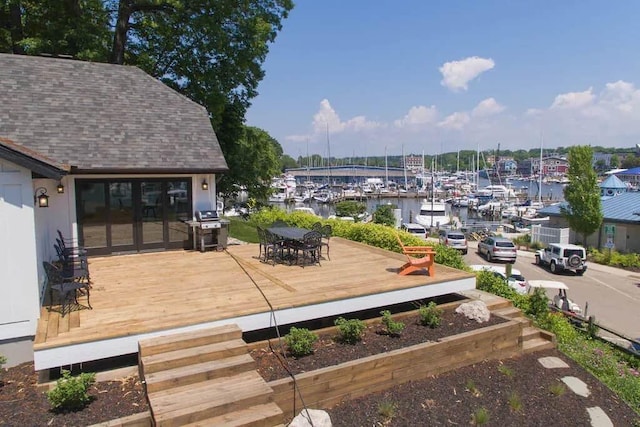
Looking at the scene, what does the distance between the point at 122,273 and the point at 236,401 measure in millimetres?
5419

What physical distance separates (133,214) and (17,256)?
5174mm

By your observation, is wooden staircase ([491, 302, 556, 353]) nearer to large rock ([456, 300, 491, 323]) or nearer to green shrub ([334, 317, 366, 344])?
large rock ([456, 300, 491, 323])

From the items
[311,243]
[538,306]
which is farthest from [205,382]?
[538,306]

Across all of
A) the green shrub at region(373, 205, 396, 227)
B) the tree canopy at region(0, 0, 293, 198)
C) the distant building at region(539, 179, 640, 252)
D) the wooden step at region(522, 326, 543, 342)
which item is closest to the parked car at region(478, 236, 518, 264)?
the green shrub at region(373, 205, 396, 227)

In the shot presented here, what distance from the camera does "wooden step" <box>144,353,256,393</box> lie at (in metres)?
5.44

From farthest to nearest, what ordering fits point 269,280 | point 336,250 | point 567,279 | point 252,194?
point 252,194 → point 567,279 → point 336,250 → point 269,280

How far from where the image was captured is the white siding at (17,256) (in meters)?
6.39

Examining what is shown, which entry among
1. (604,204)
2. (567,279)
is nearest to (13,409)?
(567,279)

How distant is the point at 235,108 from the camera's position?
20.8 m

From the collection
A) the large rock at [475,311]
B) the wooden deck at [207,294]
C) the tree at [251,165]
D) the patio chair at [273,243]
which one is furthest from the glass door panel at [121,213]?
the tree at [251,165]

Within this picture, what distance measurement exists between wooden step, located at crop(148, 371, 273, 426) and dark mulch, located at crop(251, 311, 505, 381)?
0.48m

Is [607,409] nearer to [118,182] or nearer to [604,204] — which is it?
[118,182]

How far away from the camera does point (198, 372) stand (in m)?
5.67

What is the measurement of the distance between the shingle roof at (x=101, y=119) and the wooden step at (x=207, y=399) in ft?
22.9
